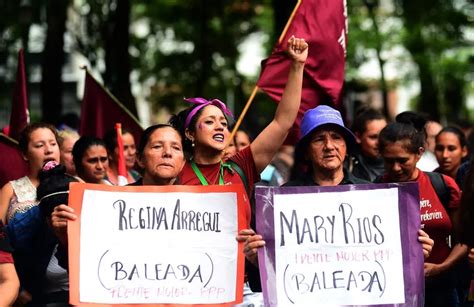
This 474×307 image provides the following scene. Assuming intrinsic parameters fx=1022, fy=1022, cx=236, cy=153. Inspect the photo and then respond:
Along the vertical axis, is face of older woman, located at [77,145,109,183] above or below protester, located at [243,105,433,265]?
above

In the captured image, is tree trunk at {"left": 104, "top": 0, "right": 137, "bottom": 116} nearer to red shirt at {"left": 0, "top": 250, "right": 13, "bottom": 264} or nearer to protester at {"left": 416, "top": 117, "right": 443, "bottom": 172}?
protester at {"left": 416, "top": 117, "right": 443, "bottom": 172}

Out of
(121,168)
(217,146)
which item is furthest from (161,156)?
(121,168)

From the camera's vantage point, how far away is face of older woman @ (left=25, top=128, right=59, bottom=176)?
23.2 ft

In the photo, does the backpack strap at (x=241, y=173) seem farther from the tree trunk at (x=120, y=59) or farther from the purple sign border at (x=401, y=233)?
the tree trunk at (x=120, y=59)

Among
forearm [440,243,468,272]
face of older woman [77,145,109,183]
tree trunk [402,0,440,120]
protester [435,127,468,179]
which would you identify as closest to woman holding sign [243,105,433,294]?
forearm [440,243,468,272]

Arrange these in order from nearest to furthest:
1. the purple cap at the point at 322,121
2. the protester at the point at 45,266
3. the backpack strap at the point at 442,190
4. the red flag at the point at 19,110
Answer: the protester at the point at 45,266, the purple cap at the point at 322,121, the backpack strap at the point at 442,190, the red flag at the point at 19,110

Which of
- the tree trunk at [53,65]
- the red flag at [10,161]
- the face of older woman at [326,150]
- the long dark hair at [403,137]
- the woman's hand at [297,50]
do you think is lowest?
the face of older woman at [326,150]

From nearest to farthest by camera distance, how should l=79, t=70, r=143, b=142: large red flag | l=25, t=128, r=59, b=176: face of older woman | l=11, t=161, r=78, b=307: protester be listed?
1. l=11, t=161, r=78, b=307: protester
2. l=25, t=128, r=59, b=176: face of older woman
3. l=79, t=70, r=143, b=142: large red flag

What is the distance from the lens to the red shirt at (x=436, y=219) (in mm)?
5984

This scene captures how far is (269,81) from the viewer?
25.7 ft

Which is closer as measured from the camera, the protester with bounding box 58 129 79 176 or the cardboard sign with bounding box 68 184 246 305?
the cardboard sign with bounding box 68 184 246 305

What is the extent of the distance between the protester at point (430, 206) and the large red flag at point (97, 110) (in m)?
3.96

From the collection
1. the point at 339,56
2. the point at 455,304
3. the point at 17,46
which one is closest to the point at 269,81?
the point at 339,56

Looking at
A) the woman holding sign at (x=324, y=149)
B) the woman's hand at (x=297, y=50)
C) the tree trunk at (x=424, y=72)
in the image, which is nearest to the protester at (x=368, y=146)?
the woman's hand at (x=297, y=50)
